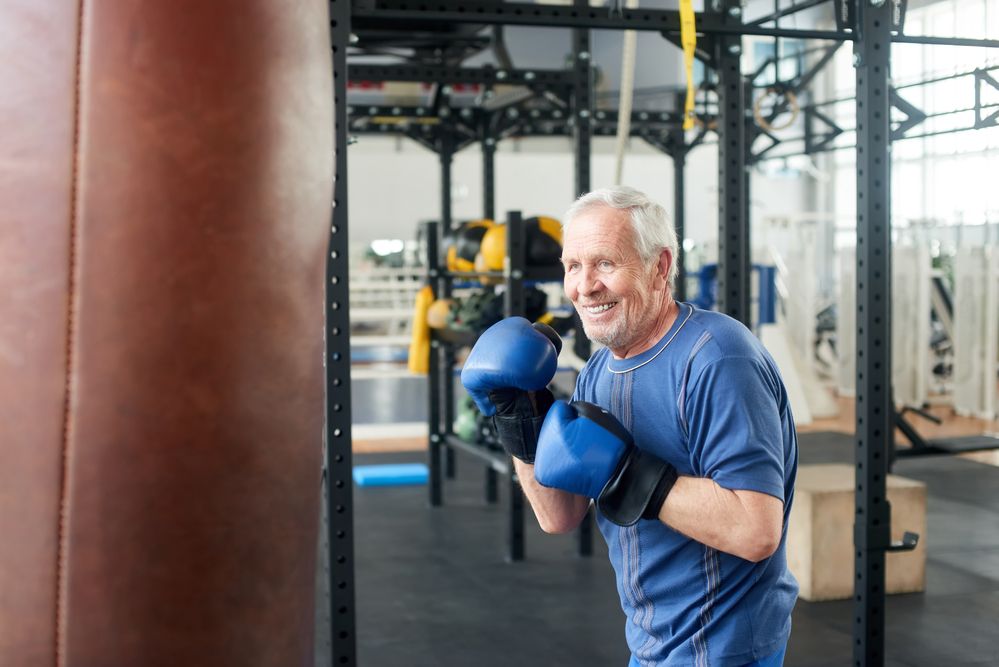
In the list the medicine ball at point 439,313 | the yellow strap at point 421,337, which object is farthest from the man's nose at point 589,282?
the yellow strap at point 421,337

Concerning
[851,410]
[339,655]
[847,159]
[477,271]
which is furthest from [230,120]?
[847,159]

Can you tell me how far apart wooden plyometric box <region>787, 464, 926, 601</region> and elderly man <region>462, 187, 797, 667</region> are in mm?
2638

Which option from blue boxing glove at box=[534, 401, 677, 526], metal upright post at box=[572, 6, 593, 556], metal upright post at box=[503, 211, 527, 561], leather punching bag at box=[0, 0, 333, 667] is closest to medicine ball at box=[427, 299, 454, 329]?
metal upright post at box=[572, 6, 593, 556]

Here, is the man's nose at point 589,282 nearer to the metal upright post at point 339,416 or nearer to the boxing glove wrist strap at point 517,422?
the boxing glove wrist strap at point 517,422

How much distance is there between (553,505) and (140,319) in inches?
49.7

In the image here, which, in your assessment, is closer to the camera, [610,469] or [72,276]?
[72,276]

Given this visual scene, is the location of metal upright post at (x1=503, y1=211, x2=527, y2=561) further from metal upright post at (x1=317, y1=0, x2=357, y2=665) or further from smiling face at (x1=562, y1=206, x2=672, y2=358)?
smiling face at (x1=562, y1=206, x2=672, y2=358)

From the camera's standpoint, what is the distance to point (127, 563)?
0.74m

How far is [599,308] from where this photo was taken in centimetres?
175

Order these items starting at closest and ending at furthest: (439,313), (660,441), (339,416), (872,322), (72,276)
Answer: (72,276) → (660,441) → (339,416) → (872,322) → (439,313)

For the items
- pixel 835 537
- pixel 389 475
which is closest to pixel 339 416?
pixel 835 537

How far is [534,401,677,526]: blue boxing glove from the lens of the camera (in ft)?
5.19

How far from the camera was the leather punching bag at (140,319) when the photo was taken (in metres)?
0.71

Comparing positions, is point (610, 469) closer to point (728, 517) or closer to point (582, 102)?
point (728, 517)
